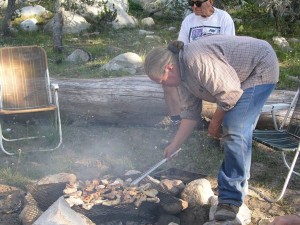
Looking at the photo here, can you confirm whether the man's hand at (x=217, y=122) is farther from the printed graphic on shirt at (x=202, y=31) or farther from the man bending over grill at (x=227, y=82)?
the printed graphic on shirt at (x=202, y=31)

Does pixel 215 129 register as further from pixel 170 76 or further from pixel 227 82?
pixel 170 76

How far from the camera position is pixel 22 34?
9.86 meters

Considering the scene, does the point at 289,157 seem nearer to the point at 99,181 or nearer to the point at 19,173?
the point at 99,181

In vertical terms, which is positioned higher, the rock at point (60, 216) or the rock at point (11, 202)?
the rock at point (60, 216)

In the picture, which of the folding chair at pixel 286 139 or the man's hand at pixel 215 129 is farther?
the folding chair at pixel 286 139

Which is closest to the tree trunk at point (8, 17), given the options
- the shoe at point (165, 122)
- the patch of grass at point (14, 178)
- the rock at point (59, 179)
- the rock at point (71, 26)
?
the rock at point (71, 26)

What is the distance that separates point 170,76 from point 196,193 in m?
1.07

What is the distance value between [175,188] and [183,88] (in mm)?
891

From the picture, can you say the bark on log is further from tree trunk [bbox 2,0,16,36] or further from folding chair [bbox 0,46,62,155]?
tree trunk [bbox 2,0,16,36]

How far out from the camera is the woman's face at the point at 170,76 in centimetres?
305

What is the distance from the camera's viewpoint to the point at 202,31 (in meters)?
4.87

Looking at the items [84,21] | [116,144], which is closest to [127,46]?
[84,21]

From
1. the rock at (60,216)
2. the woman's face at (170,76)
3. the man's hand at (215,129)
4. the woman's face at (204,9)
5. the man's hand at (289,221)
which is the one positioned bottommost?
the rock at (60,216)

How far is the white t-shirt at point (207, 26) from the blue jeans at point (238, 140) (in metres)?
1.63
